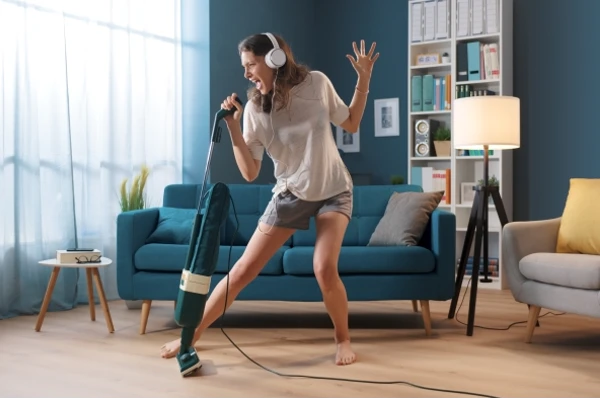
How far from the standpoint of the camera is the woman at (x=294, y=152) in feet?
9.49

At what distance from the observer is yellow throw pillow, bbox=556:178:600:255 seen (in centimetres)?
366

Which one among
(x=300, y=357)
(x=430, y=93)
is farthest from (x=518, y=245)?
(x=430, y=93)

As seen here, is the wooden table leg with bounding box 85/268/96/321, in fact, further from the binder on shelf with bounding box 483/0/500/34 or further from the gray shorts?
the binder on shelf with bounding box 483/0/500/34

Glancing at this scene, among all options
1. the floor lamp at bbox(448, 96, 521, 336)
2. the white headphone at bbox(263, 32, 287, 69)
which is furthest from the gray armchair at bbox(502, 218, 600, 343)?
the white headphone at bbox(263, 32, 287, 69)

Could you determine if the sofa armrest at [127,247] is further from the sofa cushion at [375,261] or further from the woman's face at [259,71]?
the woman's face at [259,71]

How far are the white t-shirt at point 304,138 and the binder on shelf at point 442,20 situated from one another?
10.0ft

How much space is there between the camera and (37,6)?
4.51 meters

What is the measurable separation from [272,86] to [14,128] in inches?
85.7

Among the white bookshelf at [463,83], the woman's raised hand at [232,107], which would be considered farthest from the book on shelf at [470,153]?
the woman's raised hand at [232,107]

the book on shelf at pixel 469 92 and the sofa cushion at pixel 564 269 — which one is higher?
the book on shelf at pixel 469 92

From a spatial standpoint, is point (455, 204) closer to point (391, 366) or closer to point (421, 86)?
point (421, 86)

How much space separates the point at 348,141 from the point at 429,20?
131 cm

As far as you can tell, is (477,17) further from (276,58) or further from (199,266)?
(199,266)

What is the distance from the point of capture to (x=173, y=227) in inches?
159
